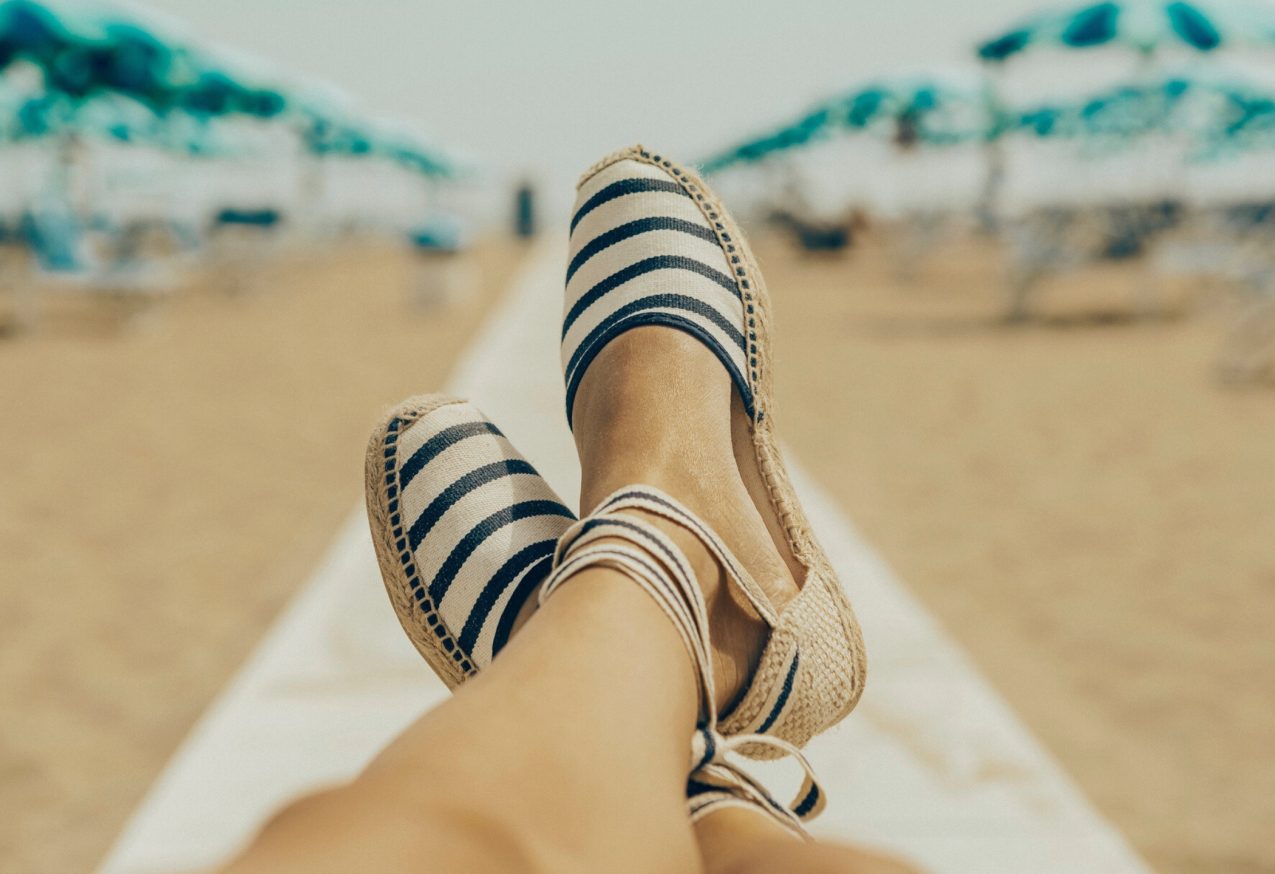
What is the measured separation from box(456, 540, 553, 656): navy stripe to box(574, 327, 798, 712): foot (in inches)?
5.0

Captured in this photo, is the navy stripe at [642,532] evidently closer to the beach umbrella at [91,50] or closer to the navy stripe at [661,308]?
the navy stripe at [661,308]

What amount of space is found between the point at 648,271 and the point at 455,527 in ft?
1.57

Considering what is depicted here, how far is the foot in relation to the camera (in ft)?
3.90

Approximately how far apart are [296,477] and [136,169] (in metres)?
19.4

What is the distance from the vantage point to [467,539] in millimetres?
1370

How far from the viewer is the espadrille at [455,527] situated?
1.32 meters

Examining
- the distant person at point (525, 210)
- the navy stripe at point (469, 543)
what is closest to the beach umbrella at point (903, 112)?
the distant person at point (525, 210)

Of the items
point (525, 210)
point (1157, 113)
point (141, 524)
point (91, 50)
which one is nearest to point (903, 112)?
point (1157, 113)

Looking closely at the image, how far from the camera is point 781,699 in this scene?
121 centimetres

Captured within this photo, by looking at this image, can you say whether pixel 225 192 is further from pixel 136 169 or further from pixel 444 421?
pixel 444 421

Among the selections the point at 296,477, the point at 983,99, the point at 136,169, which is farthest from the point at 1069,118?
the point at 296,477

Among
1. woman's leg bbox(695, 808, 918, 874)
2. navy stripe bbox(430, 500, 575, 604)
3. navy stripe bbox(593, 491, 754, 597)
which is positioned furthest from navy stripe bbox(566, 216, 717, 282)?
woman's leg bbox(695, 808, 918, 874)

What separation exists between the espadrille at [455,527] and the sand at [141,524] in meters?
0.89

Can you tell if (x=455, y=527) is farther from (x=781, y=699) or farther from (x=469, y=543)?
(x=781, y=699)
